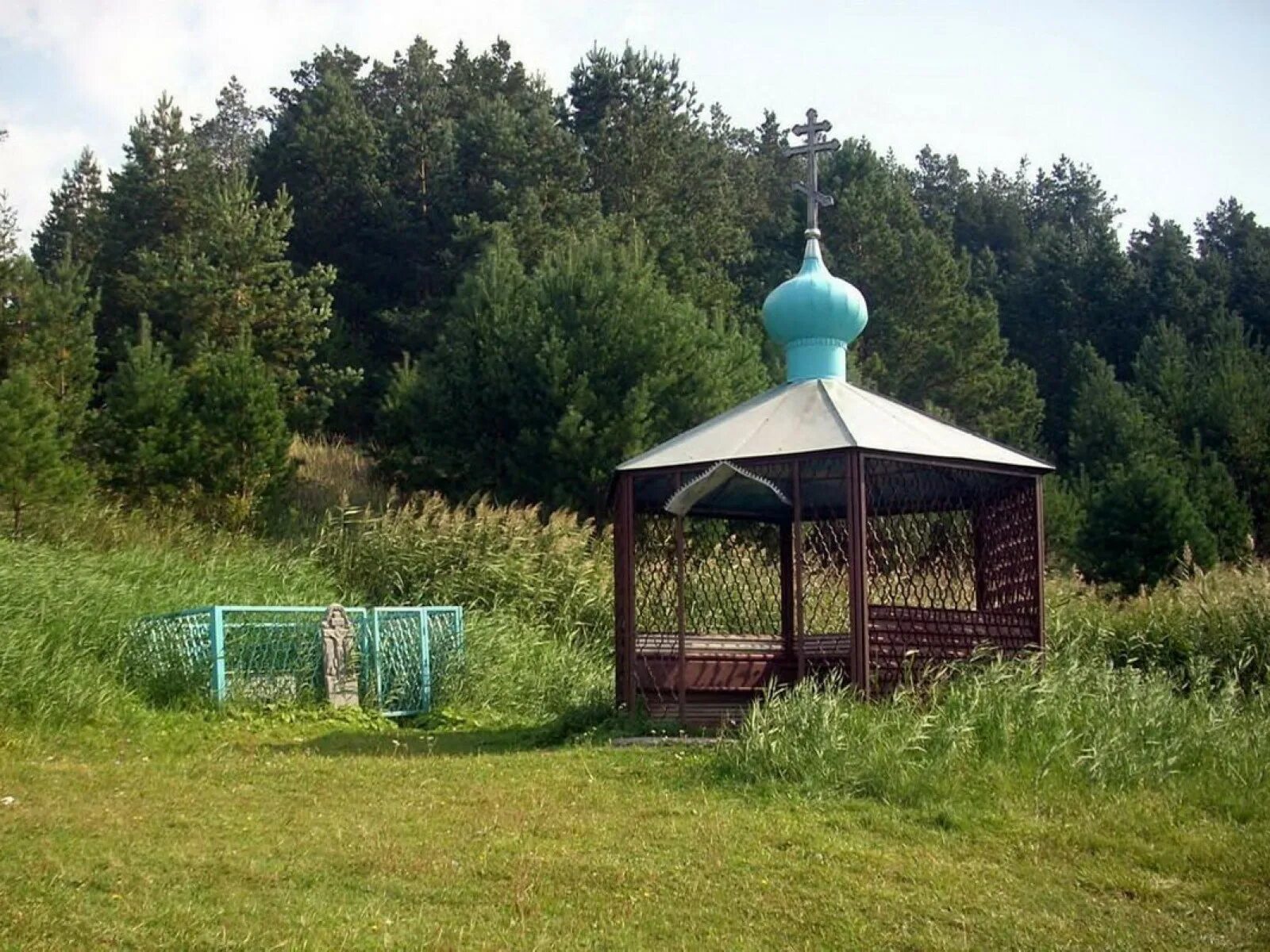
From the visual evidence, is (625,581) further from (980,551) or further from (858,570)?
(980,551)

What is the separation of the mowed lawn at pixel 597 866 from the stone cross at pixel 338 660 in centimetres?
418

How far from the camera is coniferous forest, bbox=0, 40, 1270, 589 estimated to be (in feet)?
72.1

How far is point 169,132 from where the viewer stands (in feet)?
106

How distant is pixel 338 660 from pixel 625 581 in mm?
3226

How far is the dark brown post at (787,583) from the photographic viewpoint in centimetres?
1279

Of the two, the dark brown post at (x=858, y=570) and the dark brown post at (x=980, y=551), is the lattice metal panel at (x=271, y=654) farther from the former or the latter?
the dark brown post at (x=980, y=551)

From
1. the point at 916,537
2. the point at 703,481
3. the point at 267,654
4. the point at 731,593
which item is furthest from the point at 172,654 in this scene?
the point at 916,537

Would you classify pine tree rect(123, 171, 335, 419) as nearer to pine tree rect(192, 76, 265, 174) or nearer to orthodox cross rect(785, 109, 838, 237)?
orthodox cross rect(785, 109, 838, 237)

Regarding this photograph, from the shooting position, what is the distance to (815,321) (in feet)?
38.3

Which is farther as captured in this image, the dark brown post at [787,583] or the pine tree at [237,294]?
the pine tree at [237,294]

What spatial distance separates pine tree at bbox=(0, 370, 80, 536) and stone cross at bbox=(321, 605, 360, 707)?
6470 mm

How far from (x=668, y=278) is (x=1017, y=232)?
2887 centimetres

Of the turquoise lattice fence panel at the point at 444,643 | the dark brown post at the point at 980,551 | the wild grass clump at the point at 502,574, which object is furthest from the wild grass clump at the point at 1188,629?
the turquoise lattice fence panel at the point at 444,643

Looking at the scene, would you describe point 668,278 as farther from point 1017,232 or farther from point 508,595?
point 1017,232
